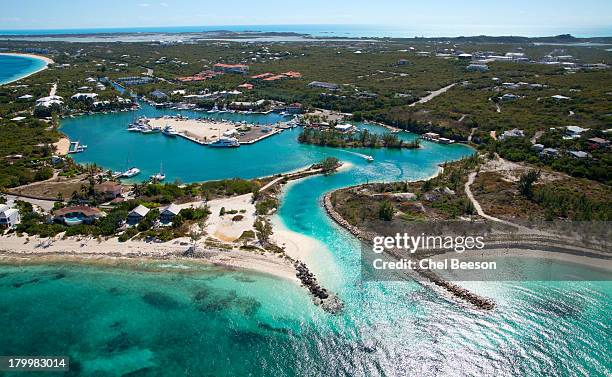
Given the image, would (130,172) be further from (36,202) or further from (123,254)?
(123,254)

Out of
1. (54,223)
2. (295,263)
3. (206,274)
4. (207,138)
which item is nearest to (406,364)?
(295,263)

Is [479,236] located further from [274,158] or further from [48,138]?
[48,138]

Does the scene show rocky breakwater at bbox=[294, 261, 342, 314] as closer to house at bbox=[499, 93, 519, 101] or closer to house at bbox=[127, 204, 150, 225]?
house at bbox=[127, 204, 150, 225]

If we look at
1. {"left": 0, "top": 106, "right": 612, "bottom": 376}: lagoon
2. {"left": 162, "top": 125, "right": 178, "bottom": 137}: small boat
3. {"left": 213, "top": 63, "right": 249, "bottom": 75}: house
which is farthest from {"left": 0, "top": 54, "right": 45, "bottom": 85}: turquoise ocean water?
{"left": 0, "top": 106, "right": 612, "bottom": 376}: lagoon

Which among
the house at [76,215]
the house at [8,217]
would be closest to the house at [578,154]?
the house at [76,215]

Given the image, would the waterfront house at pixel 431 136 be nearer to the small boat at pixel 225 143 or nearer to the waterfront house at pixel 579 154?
the waterfront house at pixel 579 154
